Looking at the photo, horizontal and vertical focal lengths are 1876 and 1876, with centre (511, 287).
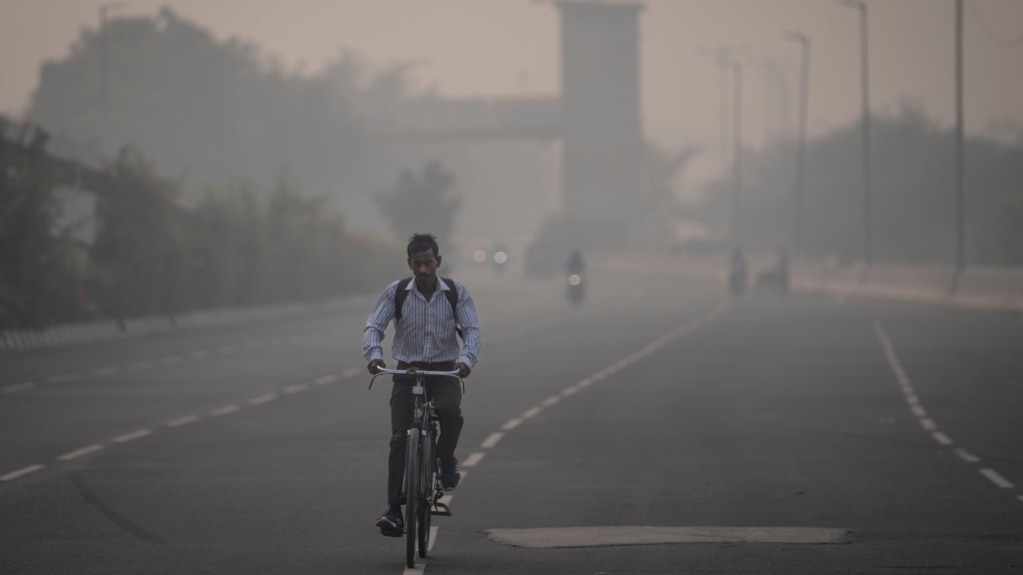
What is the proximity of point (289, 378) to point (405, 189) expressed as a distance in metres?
74.5

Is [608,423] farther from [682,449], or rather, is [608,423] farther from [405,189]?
[405,189]

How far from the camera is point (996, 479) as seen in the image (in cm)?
1498

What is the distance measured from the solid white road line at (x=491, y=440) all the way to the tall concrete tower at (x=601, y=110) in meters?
107

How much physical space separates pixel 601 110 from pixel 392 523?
11576 cm

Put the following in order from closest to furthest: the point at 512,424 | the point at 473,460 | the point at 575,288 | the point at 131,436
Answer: the point at 473,460 → the point at 131,436 → the point at 512,424 → the point at 575,288

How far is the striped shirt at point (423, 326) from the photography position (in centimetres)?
1109

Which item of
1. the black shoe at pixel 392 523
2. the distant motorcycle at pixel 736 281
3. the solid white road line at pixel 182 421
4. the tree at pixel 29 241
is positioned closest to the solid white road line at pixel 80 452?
the solid white road line at pixel 182 421

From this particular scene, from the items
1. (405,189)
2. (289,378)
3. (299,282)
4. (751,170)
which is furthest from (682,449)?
(751,170)

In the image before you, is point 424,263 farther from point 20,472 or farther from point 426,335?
point 20,472

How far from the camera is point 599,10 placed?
126812 mm

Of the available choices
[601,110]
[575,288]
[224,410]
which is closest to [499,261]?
[601,110]

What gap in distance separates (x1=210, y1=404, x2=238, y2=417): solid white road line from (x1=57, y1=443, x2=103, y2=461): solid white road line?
3.73 meters

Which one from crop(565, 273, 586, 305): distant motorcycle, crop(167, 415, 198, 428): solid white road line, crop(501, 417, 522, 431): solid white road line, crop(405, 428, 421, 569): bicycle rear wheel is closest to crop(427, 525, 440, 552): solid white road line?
crop(405, 428, 421, 569): bicycle rear wheel

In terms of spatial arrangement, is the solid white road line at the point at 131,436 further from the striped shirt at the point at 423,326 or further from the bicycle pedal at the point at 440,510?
the striped shirt at the point at 423,326
